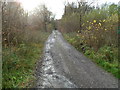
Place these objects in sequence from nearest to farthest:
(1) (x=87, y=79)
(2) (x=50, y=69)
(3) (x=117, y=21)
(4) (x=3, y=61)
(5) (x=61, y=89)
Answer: (5) (x=61, y=89) → (1) (x=87, y=79) → (4) (x=3, y=61) → (2) (x=50, y=69) → (3) (x=117, y=21)

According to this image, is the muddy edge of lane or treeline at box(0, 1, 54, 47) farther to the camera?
treeline at box(0, 1, 54, 47)

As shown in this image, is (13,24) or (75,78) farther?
(13,24)

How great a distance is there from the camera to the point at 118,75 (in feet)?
14.0

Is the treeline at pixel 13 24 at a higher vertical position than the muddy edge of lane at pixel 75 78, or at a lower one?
higher

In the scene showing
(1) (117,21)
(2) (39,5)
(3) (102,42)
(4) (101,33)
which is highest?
(2) (39,5)

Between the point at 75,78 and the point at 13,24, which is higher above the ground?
the point at 13,24

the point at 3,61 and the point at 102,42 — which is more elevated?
the point at 102,42

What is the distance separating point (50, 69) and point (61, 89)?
1768 mm

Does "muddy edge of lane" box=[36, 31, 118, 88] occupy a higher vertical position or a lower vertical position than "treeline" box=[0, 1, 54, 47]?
lower

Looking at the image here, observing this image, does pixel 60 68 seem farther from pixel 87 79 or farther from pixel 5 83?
pixel 5 83

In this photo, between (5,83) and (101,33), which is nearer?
(5,83)

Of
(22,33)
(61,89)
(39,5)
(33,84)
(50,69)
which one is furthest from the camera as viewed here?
(39,5)

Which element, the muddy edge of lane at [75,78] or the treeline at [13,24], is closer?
the muddy edge of lane at [75,78]

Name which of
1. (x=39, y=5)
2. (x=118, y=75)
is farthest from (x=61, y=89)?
(x=39, y=5)
